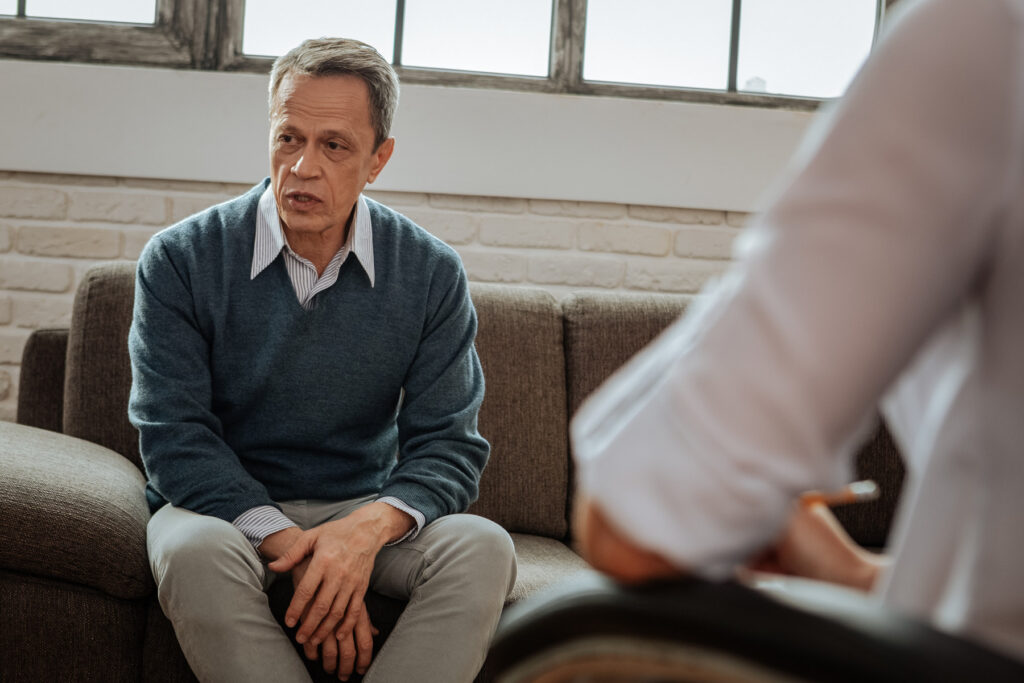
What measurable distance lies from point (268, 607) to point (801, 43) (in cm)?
204

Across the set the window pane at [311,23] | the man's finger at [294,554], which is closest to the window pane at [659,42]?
the window pane at [311,23]

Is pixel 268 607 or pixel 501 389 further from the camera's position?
pixel 501 389

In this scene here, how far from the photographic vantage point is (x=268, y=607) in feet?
4.91

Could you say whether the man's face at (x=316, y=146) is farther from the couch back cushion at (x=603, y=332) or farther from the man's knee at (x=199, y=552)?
the couch back cushion at (x=603, y=332)

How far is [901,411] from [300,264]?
4.20ft

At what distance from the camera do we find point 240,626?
1429 millimetres

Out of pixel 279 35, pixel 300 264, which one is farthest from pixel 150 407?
pixel 279 35

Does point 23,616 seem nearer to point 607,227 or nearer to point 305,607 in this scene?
point 305,607

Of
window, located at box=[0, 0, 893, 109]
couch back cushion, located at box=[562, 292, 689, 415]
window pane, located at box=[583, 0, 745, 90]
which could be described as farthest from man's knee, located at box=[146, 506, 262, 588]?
window pane, located at box=[583, 0, 745, 90]

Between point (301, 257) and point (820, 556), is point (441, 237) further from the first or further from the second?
point (820, 556)

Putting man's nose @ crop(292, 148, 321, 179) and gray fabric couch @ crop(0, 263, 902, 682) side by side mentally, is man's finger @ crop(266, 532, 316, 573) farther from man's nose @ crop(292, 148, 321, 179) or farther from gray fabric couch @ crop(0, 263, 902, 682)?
man's nose @ crop(292, 148, 321, 179)

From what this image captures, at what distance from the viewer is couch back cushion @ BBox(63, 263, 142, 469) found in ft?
6.42

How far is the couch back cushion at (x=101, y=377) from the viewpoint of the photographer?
196 centimetres

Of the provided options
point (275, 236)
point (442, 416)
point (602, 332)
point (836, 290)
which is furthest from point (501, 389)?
point (836, 290)
